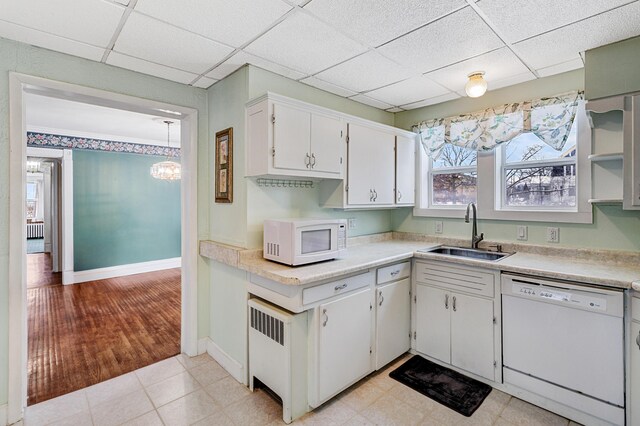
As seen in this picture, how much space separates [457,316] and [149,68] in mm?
3122

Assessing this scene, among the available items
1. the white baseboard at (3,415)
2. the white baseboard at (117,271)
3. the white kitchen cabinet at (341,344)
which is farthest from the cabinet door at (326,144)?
the white baseboard at (117,271)

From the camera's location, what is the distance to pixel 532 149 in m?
2.82

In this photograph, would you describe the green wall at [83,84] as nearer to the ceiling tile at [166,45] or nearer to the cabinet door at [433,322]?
the ceiling tile at [166,45]

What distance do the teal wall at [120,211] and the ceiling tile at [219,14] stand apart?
15.0ft

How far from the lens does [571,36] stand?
6.47ft

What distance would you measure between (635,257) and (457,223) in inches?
51.6

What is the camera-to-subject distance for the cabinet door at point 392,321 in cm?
247

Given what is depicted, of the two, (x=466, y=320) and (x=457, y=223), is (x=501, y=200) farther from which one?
(x=466, y=320)

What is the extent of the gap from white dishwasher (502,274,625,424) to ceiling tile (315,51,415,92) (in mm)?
1783

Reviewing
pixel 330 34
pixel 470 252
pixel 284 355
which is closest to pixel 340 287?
pixel 284 355

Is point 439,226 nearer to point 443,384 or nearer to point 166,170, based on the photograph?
point 443,384

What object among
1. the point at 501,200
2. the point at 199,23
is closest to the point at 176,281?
the point at 199,23

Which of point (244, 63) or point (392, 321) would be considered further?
point (392, 321)

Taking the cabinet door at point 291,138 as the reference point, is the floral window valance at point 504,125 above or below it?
above
